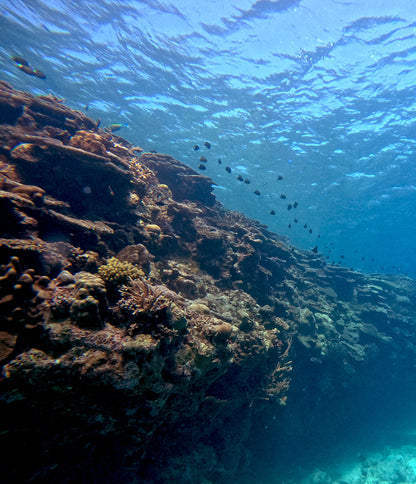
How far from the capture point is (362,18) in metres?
13.4

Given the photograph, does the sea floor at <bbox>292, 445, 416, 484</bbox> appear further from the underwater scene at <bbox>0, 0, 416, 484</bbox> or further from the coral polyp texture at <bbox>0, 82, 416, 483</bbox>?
the coral polyp texture at <bbox>0, 82, 416, 483</bbox>

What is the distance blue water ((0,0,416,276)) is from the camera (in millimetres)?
14320

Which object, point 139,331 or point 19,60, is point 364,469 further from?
point 19,60

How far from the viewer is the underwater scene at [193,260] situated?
2947mm

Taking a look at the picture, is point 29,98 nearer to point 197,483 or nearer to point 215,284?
point 215,284

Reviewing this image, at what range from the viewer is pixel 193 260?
868 centimetres

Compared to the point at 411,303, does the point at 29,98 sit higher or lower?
lower

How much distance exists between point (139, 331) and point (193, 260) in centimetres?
542

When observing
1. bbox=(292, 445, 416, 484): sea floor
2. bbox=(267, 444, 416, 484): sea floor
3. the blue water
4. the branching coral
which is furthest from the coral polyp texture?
the blue water

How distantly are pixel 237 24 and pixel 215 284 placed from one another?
1702cm

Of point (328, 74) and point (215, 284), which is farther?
point (328, 74)

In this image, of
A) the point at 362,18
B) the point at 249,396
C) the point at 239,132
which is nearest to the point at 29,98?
the point at 249,396

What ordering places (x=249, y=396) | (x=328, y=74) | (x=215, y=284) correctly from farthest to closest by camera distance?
(x=328, y=74) < (x=215, y=284) < (x=249, y=396)

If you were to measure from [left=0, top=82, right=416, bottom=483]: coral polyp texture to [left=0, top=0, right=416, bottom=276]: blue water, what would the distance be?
10317 mm
